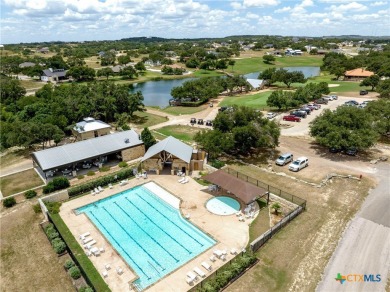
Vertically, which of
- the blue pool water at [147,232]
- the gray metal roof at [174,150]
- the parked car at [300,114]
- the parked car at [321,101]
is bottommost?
the blue pool water at [147,232]

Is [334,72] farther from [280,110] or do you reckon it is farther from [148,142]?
[148,142]

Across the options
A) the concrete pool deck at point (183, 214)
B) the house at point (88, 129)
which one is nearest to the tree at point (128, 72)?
the house at point (88, 129)

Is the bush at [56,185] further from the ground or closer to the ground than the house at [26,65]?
closer to the ground

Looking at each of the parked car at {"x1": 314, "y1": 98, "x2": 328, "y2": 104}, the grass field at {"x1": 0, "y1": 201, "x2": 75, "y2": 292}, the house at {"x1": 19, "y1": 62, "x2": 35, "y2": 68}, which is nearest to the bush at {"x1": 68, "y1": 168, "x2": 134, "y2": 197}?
the grass field at {"x1": 0, "y1": 201, "x2": 75, "y2": 292}

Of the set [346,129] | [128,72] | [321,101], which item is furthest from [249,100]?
[128,72]

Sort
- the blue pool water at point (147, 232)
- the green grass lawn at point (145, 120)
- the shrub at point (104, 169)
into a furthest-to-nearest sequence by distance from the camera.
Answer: the green grass lawn at point (145, 120) → the shrub at point (104, 169) → the blue pool water at point (147, 232)

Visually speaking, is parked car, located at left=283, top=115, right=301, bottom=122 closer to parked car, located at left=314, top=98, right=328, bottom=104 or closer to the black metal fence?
parked car, located at left=314, top=98, right=328, bottom=104

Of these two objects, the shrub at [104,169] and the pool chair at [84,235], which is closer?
the pool chair at [84,235]

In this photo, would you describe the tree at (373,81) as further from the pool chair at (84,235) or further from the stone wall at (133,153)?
the pool chair at (84,235)
